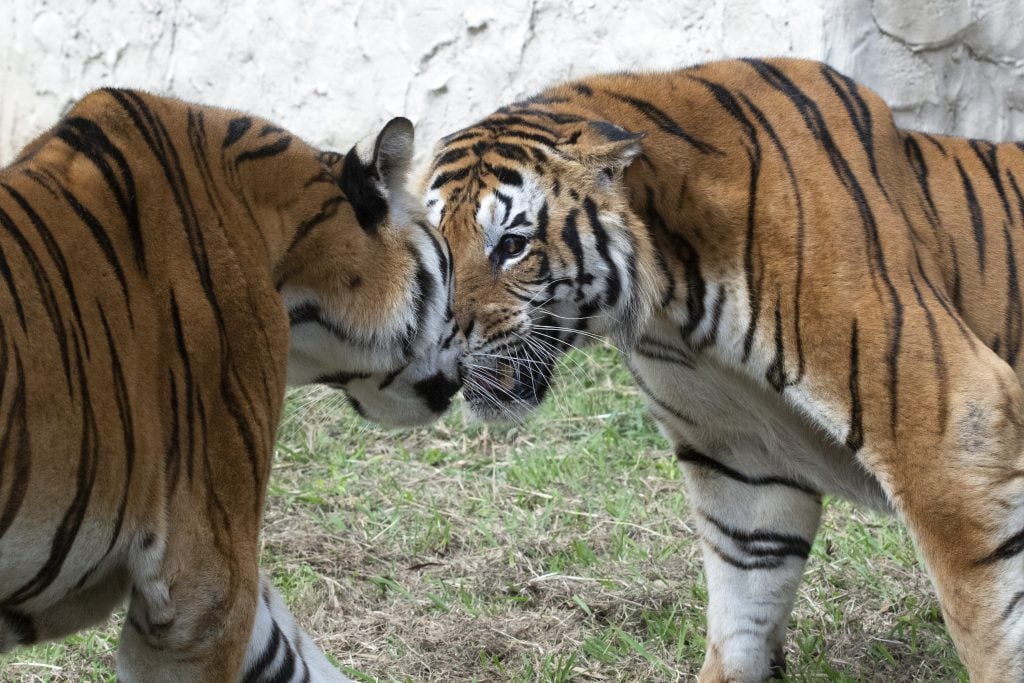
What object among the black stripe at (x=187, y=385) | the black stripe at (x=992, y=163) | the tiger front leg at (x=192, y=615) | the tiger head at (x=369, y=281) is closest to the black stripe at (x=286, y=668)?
the tiger front leg at (x=192, y=615)

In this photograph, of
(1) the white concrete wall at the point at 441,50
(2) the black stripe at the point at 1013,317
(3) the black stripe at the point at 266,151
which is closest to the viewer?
(3) the black stripe at the point at 266,151

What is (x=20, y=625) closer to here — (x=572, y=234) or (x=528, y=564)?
(x=572, y=234)

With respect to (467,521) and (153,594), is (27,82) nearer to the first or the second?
(467,521)

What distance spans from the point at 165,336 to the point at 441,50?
11.6ft

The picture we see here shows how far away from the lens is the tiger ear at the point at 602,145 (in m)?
2.63

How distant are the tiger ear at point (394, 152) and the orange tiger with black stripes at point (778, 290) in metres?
0.42

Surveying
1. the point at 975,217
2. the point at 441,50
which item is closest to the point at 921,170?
the point at 975,217

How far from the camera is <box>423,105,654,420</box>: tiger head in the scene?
268 cm

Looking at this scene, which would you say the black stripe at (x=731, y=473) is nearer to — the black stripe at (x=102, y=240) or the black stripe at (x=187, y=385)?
the black stripe at (x=187, y=385)

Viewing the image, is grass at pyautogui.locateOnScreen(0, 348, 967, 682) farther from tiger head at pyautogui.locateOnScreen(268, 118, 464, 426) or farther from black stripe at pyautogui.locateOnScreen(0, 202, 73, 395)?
black stripe at pyautogui.locateOnScreen(0, 202, 73, 395)

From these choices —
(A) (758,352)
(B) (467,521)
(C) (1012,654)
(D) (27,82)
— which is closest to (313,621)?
(B) (467,521)

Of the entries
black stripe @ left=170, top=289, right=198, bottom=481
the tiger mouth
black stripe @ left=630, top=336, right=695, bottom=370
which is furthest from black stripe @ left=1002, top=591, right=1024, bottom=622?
black stripe @ left=170, top=289, right=198, bottom=481

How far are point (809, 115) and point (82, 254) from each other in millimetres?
1565

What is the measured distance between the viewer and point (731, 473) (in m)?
3.00
